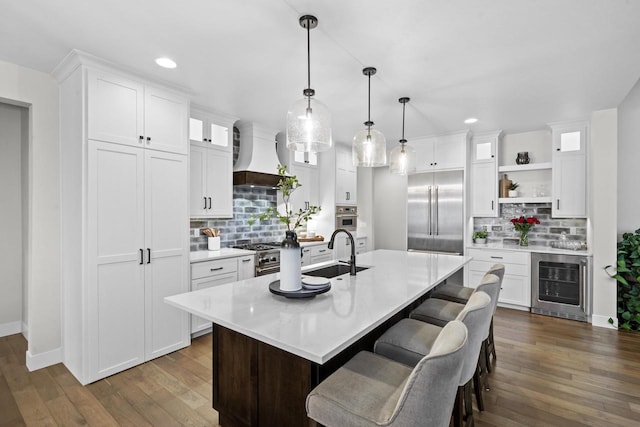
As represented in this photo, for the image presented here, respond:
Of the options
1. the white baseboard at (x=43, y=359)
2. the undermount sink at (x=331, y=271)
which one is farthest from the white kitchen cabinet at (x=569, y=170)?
the white baseboard at (x=43, y=359)

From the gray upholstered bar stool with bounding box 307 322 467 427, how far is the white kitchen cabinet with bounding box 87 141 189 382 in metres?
2.13

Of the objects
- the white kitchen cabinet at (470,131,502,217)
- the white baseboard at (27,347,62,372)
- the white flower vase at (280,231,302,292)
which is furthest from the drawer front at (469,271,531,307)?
the white baseboard at (27,347,62,372)

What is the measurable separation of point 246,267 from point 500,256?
3463 mm

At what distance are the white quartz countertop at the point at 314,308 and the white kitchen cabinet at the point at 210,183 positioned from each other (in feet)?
5.86

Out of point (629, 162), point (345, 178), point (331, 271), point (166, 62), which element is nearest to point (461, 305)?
point (331, 271)

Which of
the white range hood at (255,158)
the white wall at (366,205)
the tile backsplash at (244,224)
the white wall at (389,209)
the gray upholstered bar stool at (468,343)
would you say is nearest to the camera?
the gray upholstered bar stool at (468,343)

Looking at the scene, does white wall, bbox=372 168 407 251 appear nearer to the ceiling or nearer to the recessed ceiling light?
the ceiling

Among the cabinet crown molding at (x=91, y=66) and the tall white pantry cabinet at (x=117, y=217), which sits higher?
the cabinet crown molding at (x=91, y=66)

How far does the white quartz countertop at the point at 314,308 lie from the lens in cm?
127

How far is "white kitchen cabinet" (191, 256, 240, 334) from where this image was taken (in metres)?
3.29

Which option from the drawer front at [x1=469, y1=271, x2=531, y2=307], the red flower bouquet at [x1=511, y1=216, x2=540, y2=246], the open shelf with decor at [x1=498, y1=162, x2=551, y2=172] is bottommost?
the drawer front at [x1=469, y1=271, x2=531, y2=307]

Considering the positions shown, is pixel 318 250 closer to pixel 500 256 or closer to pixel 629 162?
pixel 500 256

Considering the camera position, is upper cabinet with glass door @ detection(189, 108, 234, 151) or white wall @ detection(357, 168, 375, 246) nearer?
upper cabinet with glass door @ detection(189, 108, 234, 151)

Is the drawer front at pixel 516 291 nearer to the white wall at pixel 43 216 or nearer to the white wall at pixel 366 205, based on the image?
the white wall at pixel 366 205
